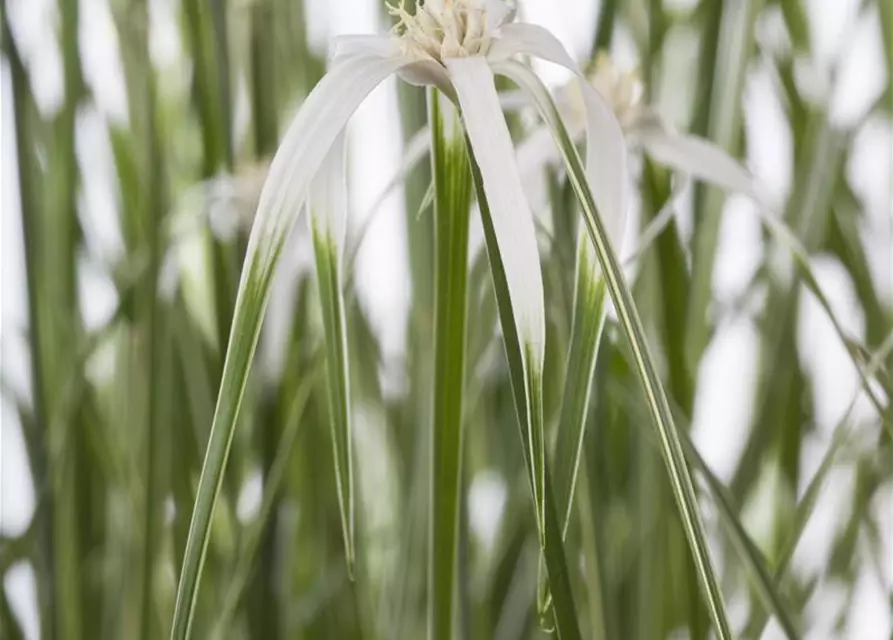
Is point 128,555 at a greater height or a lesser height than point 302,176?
lesser

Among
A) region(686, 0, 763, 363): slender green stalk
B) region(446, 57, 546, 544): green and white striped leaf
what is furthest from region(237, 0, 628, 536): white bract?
region(686, 0, 763, 363): slender green stalk

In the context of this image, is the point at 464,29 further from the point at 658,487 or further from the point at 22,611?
the point at 22,611

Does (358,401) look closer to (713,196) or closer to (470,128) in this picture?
(713,196)

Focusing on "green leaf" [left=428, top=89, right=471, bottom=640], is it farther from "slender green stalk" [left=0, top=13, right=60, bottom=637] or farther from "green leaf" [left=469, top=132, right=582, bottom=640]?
"slender green stalk" [left=0, top=13, right=60, bottom=637]

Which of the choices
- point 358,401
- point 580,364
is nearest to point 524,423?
point 580,364

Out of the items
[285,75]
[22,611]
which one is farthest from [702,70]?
[22,611]

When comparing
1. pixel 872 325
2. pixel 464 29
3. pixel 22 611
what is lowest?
pixel 22 611

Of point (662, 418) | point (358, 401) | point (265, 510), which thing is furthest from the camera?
point (358, 401)
